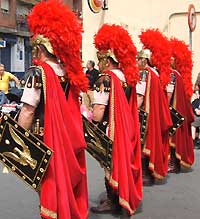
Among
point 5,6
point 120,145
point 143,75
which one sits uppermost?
point 5,6

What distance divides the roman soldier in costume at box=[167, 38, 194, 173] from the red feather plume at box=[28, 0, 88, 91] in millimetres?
3125

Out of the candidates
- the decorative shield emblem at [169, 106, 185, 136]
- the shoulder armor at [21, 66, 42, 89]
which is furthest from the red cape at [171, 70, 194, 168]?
the shoulder armor at [21, 66, 42, 89]

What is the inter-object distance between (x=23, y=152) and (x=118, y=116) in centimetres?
138

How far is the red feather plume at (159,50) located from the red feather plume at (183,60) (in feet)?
2.31

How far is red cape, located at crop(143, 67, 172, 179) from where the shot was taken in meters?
5.70

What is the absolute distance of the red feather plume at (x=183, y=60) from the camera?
670 centimetres

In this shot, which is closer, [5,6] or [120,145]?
[120,145]

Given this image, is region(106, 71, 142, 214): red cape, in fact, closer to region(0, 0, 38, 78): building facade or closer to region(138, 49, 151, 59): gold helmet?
region(138, 49, 151, 59): gold helmet

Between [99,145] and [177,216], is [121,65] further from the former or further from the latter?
[177,216]

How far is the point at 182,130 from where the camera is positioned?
6852mm

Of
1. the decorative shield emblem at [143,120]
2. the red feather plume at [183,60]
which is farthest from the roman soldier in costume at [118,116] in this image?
the red feather plume at [183,60]

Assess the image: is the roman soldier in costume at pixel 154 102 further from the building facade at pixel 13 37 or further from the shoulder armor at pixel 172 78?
the building facade at pixel 13 37

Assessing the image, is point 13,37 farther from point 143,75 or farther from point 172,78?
point 143,75

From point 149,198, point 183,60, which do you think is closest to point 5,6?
point 183,60
